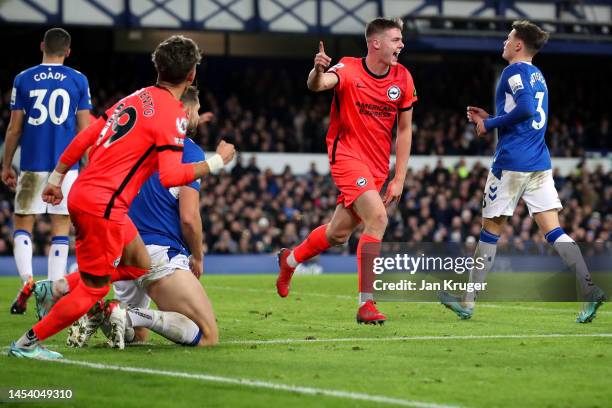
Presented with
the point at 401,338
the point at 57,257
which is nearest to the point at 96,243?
the point at 401,338

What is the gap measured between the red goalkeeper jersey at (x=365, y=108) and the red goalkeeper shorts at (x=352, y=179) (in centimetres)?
9

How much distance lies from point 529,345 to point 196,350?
7.99ft

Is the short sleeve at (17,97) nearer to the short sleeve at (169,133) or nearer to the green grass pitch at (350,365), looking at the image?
the green grass pitch at (350,365)

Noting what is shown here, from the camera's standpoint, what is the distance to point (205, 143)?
96.2ft

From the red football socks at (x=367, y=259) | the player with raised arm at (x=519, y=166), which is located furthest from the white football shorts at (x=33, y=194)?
the player with raised arm at (x=519, y=166)

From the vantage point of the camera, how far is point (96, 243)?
23.1ft

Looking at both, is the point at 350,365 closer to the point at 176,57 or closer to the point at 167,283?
the point at 167,283

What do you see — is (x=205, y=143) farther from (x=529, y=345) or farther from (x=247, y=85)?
(x=529, y=345)

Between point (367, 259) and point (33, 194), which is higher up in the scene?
point (33, 194)

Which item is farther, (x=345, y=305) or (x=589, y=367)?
(x=345, y=305)

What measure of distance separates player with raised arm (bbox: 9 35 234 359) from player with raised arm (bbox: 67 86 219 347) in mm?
706

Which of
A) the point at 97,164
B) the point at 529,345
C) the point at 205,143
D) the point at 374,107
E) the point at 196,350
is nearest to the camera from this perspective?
the point at 97,164

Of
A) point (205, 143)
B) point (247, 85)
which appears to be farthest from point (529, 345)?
point (247, 85)

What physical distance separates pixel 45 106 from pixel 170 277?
145 inches
